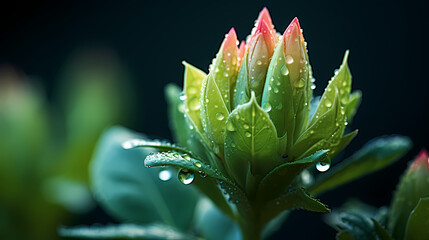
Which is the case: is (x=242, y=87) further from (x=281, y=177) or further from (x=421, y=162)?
(x=421, y=162)

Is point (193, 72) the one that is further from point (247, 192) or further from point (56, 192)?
point (56, 192)

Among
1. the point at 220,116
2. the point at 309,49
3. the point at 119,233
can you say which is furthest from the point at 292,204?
the point at 309,49

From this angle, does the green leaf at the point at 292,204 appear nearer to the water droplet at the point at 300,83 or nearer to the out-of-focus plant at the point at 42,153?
the water droplet at the point at 300,83

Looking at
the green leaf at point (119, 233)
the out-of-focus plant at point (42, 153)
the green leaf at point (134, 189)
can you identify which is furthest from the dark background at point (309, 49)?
the green leaf at point (119, 233)

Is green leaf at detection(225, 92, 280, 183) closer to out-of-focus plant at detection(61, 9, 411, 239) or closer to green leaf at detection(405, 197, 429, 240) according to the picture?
out-of-focus plant at detection(61, 9, 411, 239)

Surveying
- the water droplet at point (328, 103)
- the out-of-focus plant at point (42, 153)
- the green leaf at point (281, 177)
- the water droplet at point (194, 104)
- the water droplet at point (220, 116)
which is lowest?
the green leaf at point (281, 177)

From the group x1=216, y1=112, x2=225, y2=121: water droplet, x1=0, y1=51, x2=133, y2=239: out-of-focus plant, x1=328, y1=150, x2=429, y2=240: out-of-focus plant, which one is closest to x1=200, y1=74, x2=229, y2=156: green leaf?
→ x1=216, y1=112, x2=225, y2=121: water droplet
